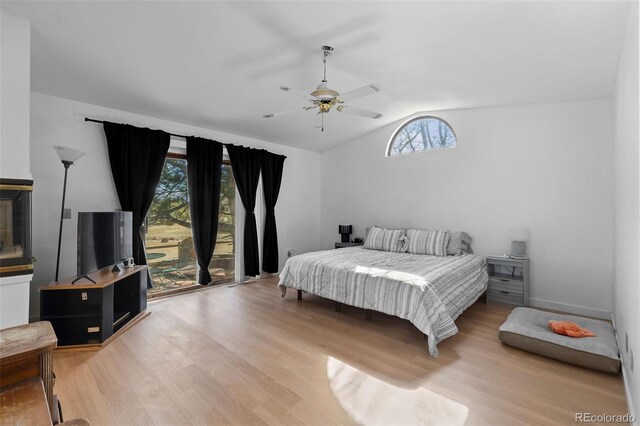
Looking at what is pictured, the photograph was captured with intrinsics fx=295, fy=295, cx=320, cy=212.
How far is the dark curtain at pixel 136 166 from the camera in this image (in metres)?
3.61

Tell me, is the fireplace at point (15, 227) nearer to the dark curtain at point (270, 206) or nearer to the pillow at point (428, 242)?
the dark curtain at point (270, 206)

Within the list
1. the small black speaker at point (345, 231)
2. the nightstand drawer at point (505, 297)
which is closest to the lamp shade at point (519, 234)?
the nightstand drawer at point (505, 297)

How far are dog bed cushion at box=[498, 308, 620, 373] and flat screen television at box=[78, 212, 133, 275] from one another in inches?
153

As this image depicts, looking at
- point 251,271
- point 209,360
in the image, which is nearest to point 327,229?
point 251,271

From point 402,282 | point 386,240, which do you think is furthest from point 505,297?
point 402,282

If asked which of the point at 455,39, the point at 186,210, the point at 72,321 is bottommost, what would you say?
the point at 72,321

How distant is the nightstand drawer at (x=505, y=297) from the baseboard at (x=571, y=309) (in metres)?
0.26

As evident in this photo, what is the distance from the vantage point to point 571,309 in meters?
3.55

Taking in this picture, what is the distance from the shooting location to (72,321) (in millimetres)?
2650

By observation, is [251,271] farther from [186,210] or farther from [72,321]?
[72,321]

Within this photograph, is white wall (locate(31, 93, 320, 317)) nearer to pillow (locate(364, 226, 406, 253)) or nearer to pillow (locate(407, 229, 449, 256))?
pillow (locate(364, 226, 406, 253))

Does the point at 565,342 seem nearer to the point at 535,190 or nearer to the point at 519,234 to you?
the point at 519,234

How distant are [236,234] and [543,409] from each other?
428 centimetres

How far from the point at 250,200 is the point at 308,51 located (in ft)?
9.06
